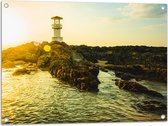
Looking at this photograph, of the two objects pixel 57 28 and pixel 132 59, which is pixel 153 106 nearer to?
pixel 132 59

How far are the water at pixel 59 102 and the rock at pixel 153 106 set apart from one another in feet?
0.07

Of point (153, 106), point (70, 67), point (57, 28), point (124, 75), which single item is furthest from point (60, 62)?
point (153, 106)

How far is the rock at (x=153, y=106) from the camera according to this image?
6.15ft

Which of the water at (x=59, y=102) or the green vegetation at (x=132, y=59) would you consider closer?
the water at (x=59, y=102)

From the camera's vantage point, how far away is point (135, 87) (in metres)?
1.90

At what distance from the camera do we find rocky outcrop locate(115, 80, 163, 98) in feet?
6.21

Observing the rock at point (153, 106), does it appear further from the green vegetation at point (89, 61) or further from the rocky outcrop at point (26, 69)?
the rocky outcrop at point (26, 69)

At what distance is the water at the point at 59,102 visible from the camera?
1789mm

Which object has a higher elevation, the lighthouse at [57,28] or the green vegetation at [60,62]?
the lighthouse at [57,28]

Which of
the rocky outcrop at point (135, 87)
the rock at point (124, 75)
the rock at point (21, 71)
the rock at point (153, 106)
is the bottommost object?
the rock at point (153, 106)

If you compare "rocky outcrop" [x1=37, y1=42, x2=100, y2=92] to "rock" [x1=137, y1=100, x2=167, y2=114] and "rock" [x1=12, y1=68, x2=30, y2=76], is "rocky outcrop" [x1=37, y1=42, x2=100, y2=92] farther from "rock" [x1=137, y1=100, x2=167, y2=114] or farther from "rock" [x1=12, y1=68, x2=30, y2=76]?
"rock" [x1=137, y1=100, x2=167, y2=114]

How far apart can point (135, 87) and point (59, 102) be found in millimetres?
395

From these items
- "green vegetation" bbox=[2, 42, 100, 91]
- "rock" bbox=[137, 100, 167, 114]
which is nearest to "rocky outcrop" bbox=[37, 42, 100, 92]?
"green vegetation" bbox=[2, 42, 100, 91]

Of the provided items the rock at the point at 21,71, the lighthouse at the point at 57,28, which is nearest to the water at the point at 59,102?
the rock at the point at 21,71
